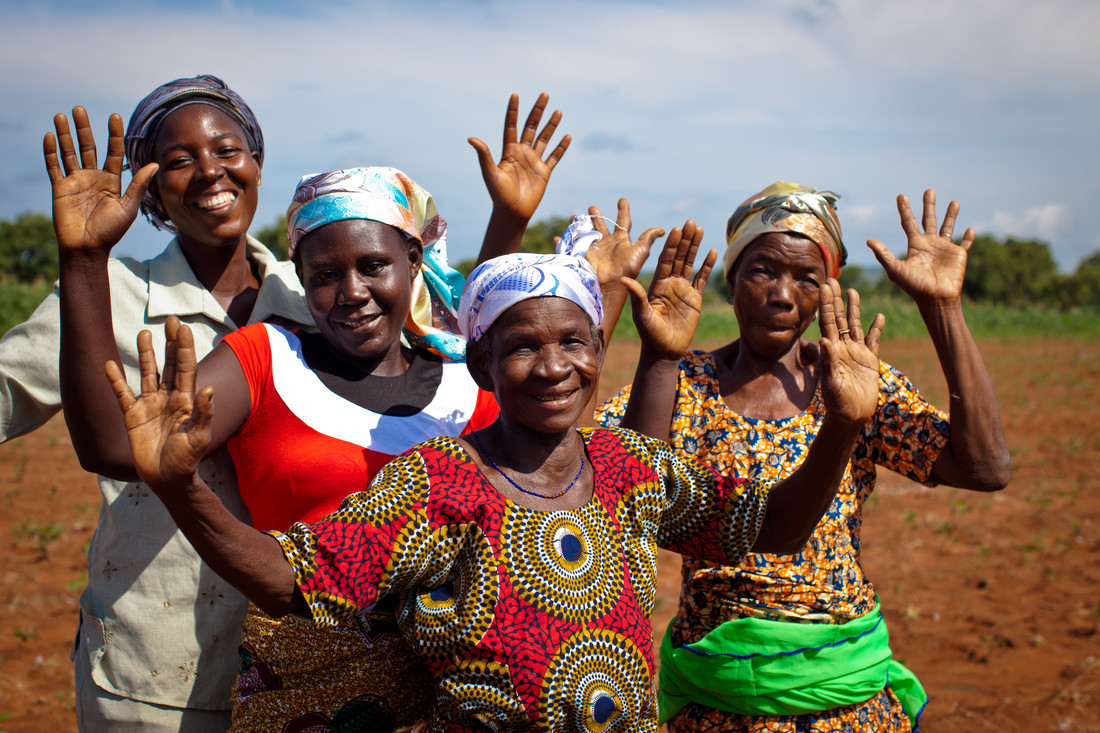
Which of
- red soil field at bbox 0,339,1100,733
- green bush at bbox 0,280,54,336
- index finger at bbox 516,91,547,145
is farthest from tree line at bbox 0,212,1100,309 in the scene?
index finger at bbox 516,91,547,145

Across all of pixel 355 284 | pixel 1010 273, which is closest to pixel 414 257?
pixel 355 284

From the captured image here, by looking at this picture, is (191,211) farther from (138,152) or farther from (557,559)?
(557,559)

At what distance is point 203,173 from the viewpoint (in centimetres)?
245

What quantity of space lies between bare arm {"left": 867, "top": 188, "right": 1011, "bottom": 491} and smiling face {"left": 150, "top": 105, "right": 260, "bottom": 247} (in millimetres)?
1930

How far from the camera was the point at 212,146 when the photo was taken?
248cm

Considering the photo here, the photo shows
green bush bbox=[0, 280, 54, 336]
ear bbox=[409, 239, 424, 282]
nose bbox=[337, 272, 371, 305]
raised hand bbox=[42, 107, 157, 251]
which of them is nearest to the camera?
raised hand bbox=[42, 107, 157, 251]

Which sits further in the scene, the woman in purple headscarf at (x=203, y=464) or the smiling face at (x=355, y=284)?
the woman in purple headscarf at (x=203, y=464)

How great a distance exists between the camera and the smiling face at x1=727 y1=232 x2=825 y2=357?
270 cm

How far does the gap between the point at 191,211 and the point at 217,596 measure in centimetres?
113

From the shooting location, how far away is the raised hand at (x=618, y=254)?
2.80 m

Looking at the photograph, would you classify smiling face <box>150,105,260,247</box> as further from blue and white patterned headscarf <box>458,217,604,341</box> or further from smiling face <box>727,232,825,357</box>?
smiling face <box>727,232,825,357</box>

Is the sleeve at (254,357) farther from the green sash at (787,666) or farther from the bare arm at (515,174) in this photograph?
the green sash at (787,666)

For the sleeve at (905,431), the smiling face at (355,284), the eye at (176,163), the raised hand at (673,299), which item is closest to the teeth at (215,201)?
the eye at (176,163)

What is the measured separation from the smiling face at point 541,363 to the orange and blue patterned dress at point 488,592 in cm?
19
